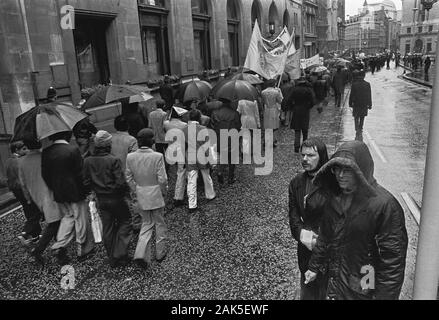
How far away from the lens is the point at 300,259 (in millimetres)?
3547

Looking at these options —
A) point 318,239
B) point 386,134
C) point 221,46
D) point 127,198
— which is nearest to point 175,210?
point 127,198

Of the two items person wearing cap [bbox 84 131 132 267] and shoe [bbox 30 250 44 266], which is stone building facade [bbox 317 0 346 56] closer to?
person wearing cap [bbox 84 131 132 267]

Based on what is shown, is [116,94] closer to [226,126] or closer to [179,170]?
[179,170]

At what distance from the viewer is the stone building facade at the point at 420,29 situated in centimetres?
10500

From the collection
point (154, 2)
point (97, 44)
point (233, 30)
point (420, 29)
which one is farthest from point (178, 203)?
point (420, 29)

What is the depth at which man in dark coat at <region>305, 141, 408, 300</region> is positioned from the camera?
2627 mm

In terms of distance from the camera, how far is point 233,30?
83.8 feet

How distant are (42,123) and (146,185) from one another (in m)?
1.57

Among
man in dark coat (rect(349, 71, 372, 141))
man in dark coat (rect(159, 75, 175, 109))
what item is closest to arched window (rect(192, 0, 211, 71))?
man in dark coat (rect(159, 75, 175, 109))

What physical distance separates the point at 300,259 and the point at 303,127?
722 centimetres

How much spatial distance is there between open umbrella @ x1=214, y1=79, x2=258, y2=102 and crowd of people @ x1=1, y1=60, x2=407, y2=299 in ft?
0.89

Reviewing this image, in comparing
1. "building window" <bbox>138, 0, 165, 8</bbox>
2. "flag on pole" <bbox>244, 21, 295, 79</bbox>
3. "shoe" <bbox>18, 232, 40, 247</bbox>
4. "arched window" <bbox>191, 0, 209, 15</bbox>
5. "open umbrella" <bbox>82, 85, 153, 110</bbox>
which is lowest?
"shoe" <bbox>18, 232, 40, 247</bbox>

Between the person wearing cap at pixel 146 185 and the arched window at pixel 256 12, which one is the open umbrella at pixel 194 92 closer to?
the person wearing cap at pixel 146 185

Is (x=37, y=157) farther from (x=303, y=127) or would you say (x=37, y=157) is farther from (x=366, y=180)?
(x=303, y=127)
